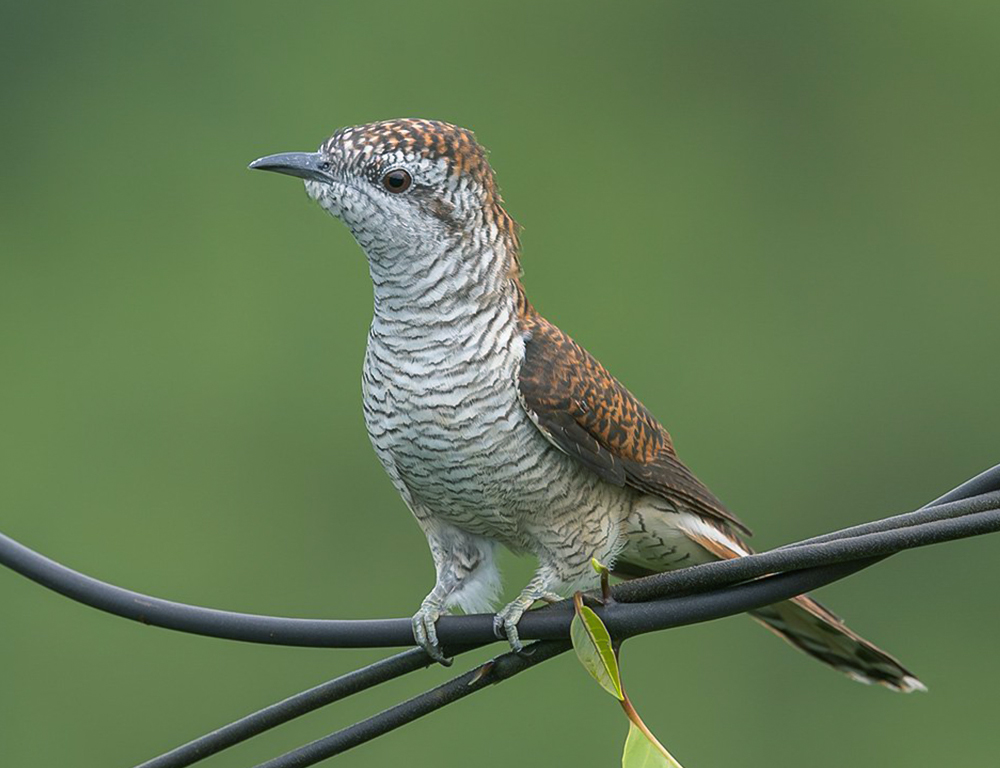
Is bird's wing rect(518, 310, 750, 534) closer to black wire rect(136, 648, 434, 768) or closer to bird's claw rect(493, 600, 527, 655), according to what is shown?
bird's claw rect(493, 600, 527, 655)

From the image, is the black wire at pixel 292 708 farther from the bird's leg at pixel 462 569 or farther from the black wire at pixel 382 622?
the bird's leg at pixel 462 569

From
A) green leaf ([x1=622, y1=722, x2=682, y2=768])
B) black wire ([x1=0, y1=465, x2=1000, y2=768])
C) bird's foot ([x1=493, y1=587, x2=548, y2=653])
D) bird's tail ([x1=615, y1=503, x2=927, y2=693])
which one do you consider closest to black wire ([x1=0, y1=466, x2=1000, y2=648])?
black wire ([x1=0, y1=465, x2=1000, y2=768])

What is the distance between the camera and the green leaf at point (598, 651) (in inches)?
81.4

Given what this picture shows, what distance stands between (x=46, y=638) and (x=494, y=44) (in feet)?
9.48

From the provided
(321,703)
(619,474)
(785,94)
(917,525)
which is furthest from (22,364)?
(917,525)

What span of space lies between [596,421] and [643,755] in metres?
0.90

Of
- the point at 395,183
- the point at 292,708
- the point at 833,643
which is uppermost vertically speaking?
the point at 395,183

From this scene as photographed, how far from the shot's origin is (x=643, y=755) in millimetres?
2018

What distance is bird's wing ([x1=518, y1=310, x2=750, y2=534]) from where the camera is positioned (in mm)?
2740

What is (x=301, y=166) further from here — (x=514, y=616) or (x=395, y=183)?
(x=514, y=616)

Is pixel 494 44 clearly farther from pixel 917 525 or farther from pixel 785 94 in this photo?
pixel 917 525

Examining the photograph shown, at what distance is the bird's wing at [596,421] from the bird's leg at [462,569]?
32cm

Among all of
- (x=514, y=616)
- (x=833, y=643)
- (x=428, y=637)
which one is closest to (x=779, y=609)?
(x=833, y=643)

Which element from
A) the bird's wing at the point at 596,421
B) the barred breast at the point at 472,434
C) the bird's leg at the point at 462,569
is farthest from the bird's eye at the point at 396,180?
the bird's leg at the point at 462,569
